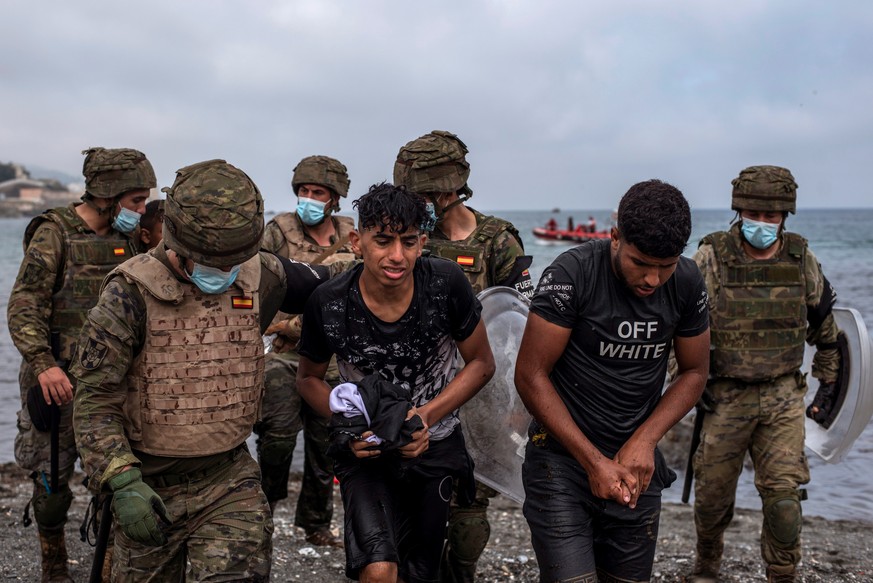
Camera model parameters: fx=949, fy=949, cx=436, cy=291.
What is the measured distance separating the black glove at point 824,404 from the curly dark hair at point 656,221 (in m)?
3.12

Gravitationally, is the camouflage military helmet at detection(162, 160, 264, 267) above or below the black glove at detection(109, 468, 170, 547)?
above

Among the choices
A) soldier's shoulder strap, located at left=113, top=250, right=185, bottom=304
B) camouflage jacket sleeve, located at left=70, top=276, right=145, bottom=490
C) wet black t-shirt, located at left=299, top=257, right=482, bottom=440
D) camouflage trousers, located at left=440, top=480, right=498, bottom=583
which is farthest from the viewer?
camouflage trousers, located at left=440, top=480, right=498, bottom=583

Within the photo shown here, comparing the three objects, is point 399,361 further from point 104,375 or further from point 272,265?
point 104,375

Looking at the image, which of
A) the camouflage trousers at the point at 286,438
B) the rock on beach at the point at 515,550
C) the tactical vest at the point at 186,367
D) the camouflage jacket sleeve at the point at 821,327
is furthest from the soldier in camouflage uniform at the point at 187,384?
the camouflage jacket sleeve at the point at 821,327

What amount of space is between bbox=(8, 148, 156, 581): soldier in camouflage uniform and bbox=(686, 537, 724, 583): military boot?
385 centimetres

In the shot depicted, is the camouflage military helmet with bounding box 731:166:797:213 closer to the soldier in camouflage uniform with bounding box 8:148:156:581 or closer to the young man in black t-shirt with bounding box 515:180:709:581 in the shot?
the young man in black t-shirt with bounding box 515:180:709:581

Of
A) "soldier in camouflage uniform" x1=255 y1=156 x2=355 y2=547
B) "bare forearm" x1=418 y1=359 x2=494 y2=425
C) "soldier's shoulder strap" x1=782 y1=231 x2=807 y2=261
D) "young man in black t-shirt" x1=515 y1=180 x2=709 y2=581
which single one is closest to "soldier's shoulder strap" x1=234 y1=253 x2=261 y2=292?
"bare forearm" x1=418 y1=359 x2=494 y2=425

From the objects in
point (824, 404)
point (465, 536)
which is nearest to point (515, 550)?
point (465, 536)

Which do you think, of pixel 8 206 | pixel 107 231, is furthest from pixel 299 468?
pixel 8 206

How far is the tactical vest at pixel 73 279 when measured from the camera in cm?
552

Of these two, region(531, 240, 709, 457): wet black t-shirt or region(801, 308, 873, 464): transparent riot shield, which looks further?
region(801, 308, 873, 464): transparent riot shield

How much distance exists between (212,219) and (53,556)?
3.11 meters

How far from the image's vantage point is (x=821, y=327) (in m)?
5.85

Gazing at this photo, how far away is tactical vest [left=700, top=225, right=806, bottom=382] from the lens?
18.3 feet
